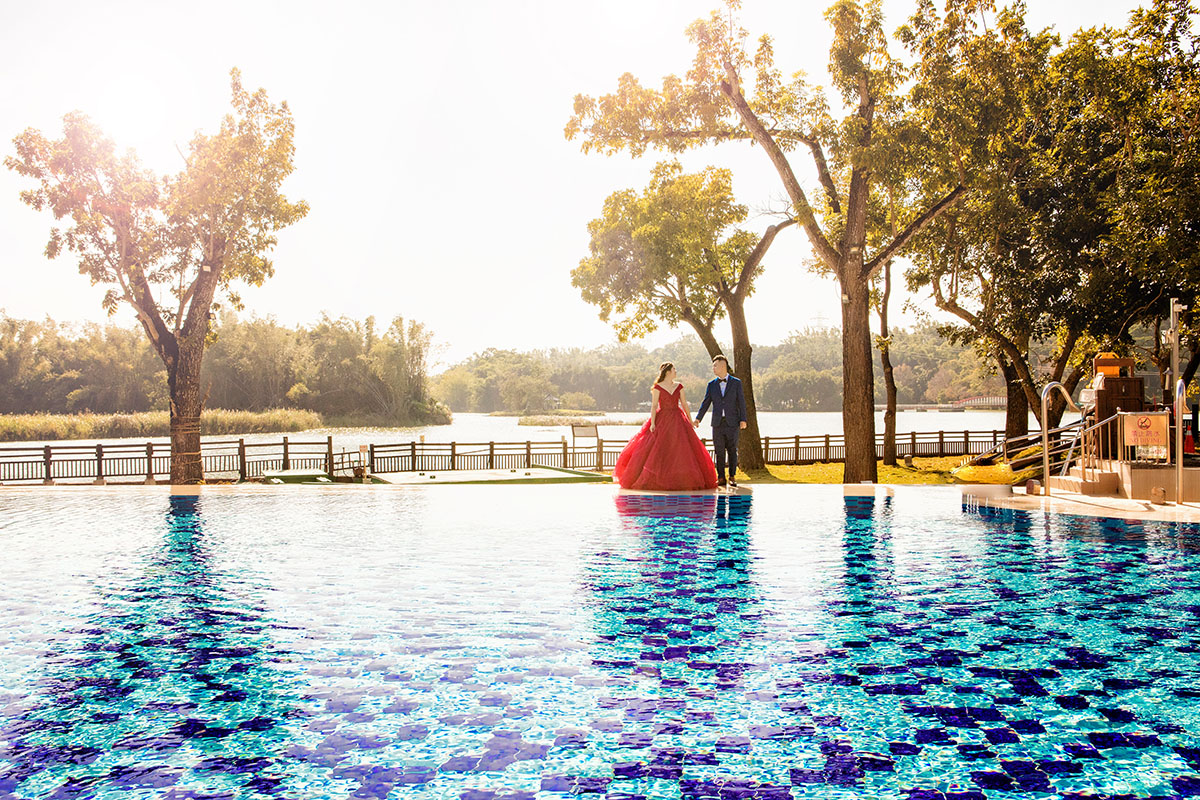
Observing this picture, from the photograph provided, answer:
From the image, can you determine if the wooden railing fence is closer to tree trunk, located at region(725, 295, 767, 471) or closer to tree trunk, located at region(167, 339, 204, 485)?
tree trunk, located at region(167, 339, 204, 485)

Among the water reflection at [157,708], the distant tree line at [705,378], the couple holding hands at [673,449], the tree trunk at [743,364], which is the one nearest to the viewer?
the water reflection at [157,708]

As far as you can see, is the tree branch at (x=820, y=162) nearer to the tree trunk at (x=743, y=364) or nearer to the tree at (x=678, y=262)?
the tree at (x=678, y=262)

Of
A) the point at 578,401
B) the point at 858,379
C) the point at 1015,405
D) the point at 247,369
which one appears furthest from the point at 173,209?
the point at 578,401

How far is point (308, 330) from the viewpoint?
7881 cm

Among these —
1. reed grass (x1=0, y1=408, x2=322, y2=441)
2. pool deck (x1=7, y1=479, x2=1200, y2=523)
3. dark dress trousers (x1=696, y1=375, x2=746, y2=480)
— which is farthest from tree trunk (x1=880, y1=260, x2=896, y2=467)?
reed grass (x1=0, y1=408, x2=322, y2=441)

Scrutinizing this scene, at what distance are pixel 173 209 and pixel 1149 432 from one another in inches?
830

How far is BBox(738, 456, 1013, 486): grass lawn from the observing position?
20672 mm

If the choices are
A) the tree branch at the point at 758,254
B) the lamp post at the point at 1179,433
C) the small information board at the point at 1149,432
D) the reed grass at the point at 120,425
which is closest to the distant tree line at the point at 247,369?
the reed grass at the point at 120,425

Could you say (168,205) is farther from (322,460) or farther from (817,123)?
(817,123)

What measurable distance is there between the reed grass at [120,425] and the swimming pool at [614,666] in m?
39.8

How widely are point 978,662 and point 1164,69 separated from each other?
23642 millimetres

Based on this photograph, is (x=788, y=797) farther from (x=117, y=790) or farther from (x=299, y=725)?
(x=117, y=790)

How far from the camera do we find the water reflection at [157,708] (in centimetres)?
341

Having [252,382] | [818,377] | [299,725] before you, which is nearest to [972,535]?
[299,725]
